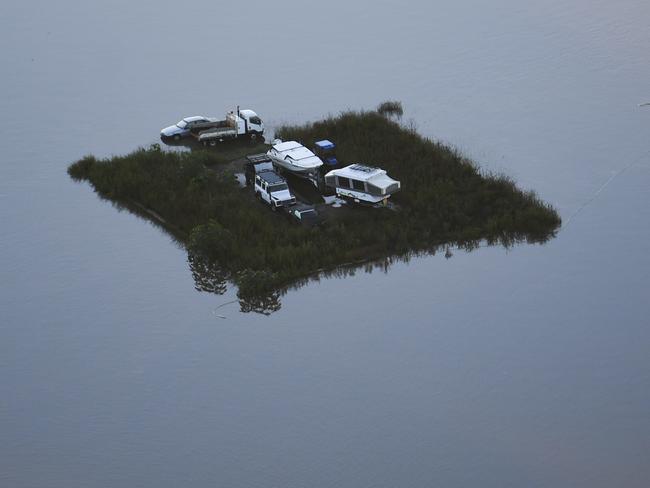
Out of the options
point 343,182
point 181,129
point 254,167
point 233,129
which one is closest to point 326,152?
point 254,167

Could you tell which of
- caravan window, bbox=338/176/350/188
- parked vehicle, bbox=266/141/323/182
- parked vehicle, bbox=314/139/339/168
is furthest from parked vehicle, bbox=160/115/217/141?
caravan window, bbox=338/176/350/188

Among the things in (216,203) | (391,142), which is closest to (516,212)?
(391,142)

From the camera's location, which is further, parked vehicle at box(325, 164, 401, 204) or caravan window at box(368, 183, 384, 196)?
parked vehicle at box(325, 164, 401, 204)

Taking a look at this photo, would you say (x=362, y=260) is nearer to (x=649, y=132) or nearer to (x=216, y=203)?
(x=216, y=203)

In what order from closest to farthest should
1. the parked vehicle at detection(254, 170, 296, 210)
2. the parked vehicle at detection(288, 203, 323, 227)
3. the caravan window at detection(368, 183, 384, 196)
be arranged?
the parked vehicle at detection(288, 203, 323, 227) < the caravan window at detection(368, 183, 384, 196) < the parked vehicle at detection(254, 170, 296, 210)

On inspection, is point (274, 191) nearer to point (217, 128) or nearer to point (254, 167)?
point (254, 167)

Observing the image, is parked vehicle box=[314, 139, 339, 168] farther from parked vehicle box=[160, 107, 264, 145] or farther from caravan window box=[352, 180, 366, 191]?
parked vehicle box=[160, 107, 264, 145]

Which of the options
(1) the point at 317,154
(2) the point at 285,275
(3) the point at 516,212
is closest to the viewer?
(2) the point at 285,275
